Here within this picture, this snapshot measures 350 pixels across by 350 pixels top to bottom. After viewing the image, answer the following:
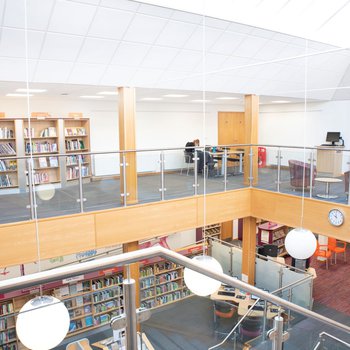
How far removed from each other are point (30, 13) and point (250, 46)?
3.89 metres

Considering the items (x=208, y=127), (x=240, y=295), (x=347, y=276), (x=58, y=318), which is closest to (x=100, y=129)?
(x=208, y=127)

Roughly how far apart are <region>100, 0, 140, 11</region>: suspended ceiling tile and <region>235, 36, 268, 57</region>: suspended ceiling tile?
2354mm

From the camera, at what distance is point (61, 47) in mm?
5430

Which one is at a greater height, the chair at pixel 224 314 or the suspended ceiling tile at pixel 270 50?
the suspended ceiling tile at pixel 270 50

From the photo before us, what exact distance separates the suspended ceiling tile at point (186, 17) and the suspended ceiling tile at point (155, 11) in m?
0.09

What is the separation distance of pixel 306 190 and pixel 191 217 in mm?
2255

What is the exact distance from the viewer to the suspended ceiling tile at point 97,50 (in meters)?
5.57

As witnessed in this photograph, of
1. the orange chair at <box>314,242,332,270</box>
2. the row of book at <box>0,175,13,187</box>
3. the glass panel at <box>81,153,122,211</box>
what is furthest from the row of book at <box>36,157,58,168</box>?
the orange chair at <box>314,242,332,270</box>

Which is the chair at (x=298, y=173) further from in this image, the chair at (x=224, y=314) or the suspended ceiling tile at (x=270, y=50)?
the chair at (x=224, y=314)

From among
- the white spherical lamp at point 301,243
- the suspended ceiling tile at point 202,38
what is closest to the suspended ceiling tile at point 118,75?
the suspended ceiling tile at point 202,38

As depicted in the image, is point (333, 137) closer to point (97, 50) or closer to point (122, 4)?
point (97, 50)

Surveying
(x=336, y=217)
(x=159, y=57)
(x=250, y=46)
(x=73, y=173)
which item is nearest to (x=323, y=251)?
(x=336, y=217)

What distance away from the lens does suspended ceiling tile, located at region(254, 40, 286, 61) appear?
710 cm

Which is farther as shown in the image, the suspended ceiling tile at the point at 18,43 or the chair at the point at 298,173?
the chair at the point at 298,173
